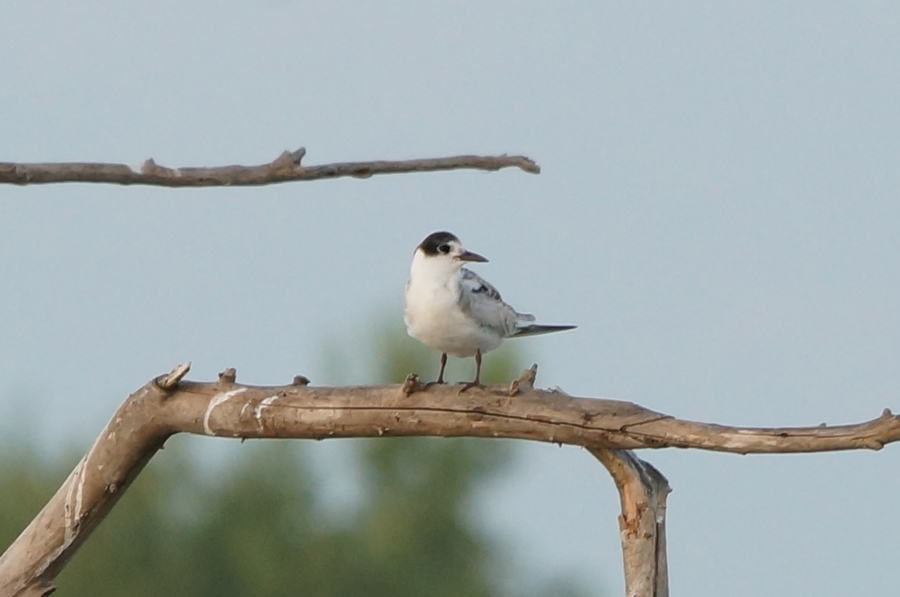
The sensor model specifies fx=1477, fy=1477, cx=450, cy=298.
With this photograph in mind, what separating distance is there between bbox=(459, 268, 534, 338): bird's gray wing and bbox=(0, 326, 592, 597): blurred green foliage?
16.1 metres

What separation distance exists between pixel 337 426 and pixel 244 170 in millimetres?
1341

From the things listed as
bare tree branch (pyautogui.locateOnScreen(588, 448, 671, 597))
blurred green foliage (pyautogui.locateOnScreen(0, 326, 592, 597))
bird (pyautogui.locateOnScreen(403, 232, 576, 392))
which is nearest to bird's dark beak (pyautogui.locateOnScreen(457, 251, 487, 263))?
bird (pyautogui.locateOnScreen(403, 232, 576, 392))

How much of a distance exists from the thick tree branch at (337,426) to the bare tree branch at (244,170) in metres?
1.04

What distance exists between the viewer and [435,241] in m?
6.13

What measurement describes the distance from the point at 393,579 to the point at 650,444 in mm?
19601

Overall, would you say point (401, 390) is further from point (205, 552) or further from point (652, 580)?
point (205, 552)

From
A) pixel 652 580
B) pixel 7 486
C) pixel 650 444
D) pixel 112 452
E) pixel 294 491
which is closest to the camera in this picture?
pixel 650 444

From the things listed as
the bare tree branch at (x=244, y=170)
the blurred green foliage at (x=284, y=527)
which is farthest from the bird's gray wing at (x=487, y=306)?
the blurred green foliage at (x=284, y=527)

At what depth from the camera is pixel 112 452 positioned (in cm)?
581

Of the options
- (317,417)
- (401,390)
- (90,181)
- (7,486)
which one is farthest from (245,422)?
(7,486)

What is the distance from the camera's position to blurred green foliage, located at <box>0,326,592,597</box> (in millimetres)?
22875

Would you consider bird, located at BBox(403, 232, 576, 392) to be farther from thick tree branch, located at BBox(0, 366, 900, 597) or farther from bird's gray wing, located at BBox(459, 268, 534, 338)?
thick tree branch, located at BBox(0, 366, 900, 597)

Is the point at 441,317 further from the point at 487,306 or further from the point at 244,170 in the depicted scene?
the point at 244,170

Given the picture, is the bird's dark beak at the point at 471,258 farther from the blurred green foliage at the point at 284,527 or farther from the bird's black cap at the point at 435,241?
the blurred green foliage at the point at 284,527
